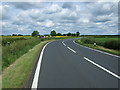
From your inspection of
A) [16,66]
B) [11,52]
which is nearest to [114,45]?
[11,52]

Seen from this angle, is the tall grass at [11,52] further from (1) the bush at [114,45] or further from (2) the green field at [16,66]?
(1) the bush at [114,45]

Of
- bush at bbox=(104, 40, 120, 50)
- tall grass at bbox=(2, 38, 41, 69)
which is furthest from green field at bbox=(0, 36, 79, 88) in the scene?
bush at bbox=(104, 40, 120, 50)

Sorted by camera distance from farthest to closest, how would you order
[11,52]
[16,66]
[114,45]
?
[114,45]
[11,52]
[16,66]

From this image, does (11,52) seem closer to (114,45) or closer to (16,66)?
(16,66)

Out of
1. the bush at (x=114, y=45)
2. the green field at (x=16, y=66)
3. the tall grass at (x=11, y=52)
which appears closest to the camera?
the green field at (x=16, y=66)

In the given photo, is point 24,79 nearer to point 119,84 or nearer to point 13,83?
point 13,83

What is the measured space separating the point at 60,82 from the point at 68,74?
110 centimetres

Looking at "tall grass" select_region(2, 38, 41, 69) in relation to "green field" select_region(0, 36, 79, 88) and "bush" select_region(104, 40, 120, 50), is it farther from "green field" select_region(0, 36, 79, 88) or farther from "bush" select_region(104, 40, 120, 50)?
"bush" select_region(104, 40, 120, 50)

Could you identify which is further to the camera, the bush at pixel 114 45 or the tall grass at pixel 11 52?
the bush at pixel 114 45

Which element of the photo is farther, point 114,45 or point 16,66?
point 114,45

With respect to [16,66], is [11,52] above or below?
above

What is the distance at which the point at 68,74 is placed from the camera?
6.60 metres

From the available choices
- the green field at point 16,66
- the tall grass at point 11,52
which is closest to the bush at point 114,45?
the green field at point 16,66

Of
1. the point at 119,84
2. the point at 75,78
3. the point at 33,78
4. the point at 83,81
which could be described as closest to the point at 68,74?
the point at 75,78
